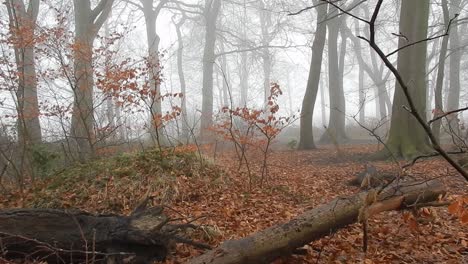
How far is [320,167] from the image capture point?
9508 mm

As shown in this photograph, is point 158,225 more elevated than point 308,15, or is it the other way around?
point 308,15

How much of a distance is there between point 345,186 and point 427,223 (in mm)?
2380

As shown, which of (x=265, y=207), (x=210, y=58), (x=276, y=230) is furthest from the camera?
(x=210, y=58)

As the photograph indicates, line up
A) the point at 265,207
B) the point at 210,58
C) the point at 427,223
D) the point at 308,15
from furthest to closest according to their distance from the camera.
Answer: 1. the point at 308,15
2. the point at 210,58
3. the point at 265,207
4. the point at 427,223

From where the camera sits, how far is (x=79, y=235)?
344cm

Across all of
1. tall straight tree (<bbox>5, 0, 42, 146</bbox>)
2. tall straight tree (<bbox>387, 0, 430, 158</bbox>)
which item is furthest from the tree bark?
tall straight tree (<bbox>5, 0, 42, 146</bbox>)

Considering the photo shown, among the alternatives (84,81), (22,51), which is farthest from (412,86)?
(22,51)

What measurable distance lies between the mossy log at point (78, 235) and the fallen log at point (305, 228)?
73cm

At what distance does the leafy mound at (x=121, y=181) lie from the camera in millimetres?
5422

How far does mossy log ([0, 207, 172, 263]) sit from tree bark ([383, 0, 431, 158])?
734cm

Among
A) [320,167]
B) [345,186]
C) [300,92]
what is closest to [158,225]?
[345,186]

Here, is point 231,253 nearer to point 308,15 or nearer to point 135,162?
point 135,162

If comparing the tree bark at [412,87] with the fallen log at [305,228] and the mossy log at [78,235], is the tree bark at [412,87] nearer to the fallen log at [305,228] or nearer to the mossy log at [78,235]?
the fallen log at [305,228]

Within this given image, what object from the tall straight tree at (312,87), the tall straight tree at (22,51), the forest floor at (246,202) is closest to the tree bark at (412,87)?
the forest floor at (246,202)
